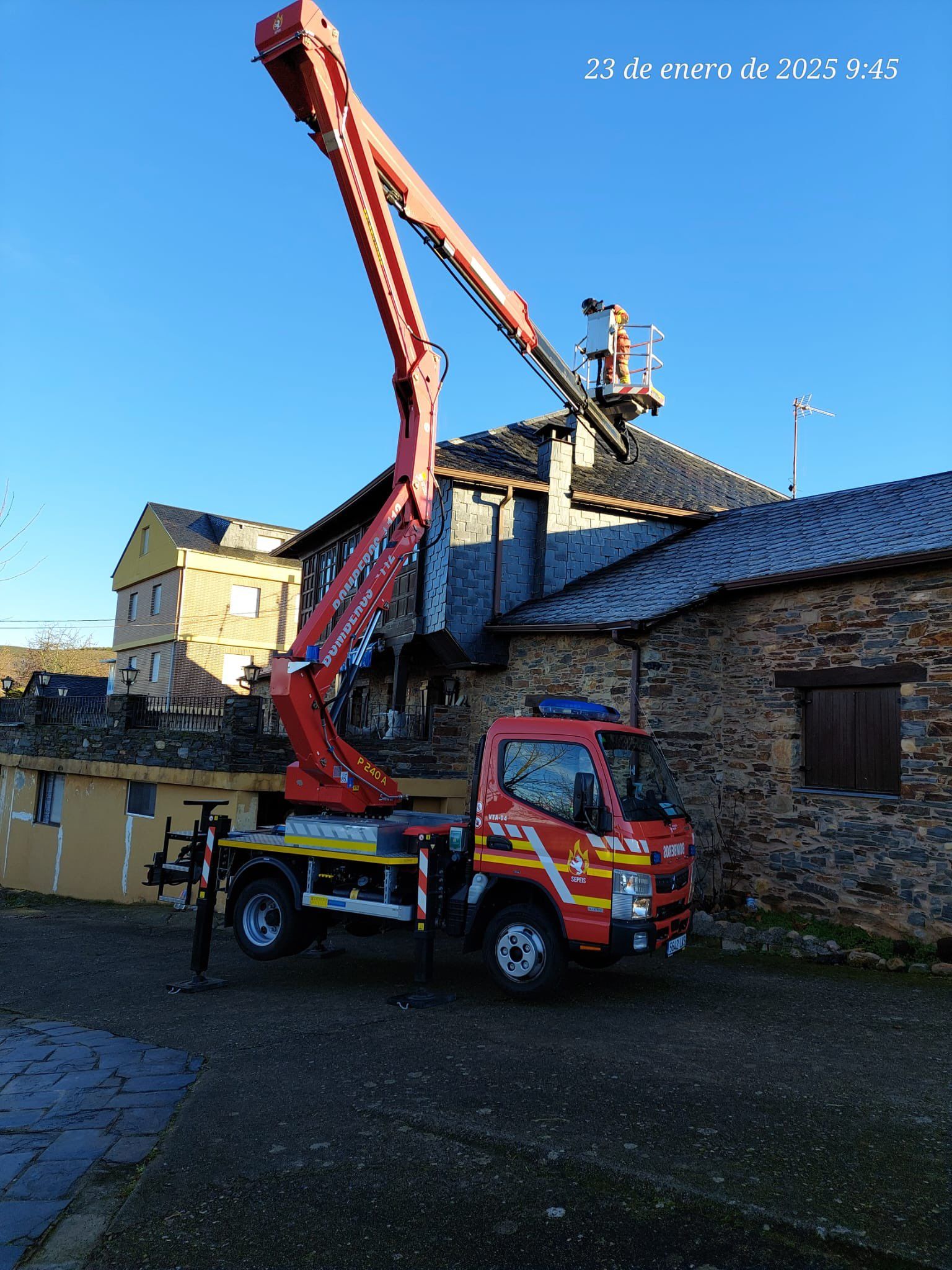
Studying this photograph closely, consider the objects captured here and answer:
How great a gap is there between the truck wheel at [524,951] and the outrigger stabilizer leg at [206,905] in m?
2.68

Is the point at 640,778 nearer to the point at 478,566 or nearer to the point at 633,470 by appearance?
the point at 478,566

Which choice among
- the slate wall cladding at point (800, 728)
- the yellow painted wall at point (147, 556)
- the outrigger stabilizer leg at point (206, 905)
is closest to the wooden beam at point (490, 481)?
the slate wall cladding at point (800, 728)

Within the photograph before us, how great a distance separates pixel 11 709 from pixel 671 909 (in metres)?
19.6

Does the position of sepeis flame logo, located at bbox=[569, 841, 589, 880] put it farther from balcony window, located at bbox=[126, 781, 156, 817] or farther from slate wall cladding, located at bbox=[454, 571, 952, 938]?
balcony window, located at bbox=[126, 781, 156, 817]

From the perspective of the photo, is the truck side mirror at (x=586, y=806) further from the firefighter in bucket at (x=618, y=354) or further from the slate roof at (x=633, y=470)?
the firefighter in bucket at (x=618, y=354)

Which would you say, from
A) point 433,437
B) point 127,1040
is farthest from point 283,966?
point 433,437

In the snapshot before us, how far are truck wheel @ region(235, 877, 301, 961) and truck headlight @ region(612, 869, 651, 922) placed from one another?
126 inches

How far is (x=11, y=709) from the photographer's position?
22156mm

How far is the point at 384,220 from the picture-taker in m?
9.51

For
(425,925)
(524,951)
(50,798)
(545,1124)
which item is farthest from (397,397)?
(50,798)

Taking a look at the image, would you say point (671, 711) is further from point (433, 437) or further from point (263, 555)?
point (263, 555)

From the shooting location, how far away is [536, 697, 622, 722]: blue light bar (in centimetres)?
832

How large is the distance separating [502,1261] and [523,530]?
45.8 feet

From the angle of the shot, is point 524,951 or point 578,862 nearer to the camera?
point 578,862
